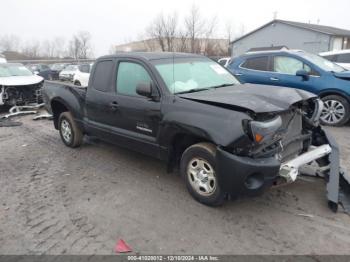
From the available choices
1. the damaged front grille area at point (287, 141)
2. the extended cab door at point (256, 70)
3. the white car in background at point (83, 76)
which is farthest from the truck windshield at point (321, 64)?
the white car in background at point (83, 76)

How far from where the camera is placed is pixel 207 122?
3.41 m

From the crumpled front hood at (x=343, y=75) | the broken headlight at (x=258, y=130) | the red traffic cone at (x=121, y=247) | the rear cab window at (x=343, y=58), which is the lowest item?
the red traffic cone at (x=121, y=247)

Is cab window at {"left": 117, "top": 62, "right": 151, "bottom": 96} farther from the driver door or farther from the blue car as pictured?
the driver door

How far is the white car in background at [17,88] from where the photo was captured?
1025cm

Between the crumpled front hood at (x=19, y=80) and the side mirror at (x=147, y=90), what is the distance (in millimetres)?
7866

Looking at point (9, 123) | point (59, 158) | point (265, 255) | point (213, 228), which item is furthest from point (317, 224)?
point (9, 123)

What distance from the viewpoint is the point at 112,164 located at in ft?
17.1

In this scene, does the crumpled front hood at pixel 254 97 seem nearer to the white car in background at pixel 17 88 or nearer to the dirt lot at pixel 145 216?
the dirt lot at pixel 145 216

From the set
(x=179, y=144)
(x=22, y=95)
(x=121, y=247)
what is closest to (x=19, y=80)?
(x=22, y=95)

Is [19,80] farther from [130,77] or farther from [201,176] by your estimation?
[201,176]

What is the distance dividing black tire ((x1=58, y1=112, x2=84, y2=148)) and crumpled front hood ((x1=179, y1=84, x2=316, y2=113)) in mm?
2881

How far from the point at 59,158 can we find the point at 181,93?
2.90 m

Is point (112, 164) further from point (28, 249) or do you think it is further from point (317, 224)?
point (317, 224)

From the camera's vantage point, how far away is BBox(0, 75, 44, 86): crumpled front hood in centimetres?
1028
